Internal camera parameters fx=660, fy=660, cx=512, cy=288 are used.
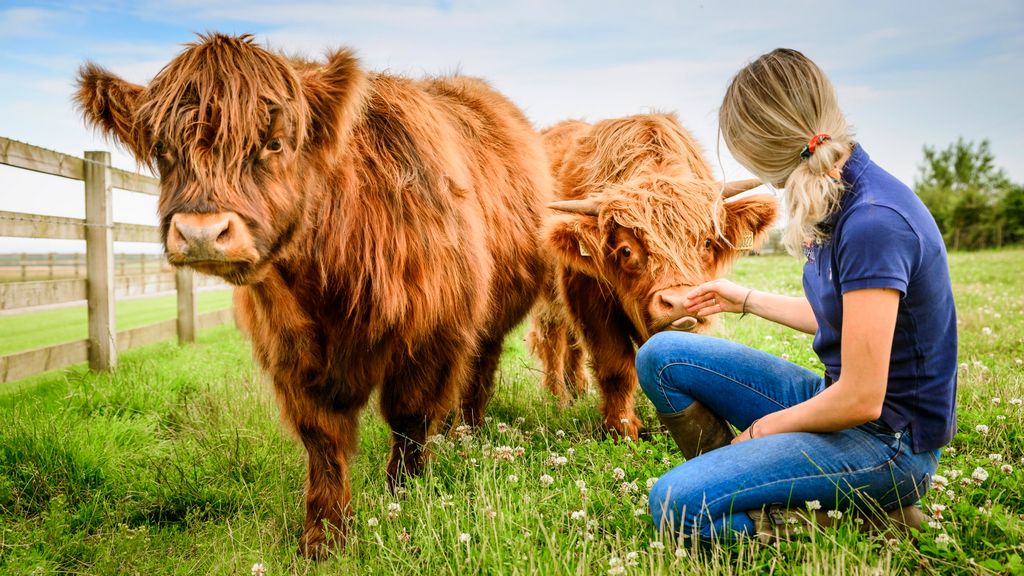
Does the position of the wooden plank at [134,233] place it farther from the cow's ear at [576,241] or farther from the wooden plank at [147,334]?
the cow's ear at [576,241]

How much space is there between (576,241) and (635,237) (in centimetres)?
37

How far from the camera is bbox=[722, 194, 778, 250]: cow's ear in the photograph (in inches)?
166

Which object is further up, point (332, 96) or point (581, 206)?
point (332, 96)

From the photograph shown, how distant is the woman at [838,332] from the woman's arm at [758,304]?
32 centimetres

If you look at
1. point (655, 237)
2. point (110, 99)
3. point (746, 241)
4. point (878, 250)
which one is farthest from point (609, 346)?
point (110, 99)

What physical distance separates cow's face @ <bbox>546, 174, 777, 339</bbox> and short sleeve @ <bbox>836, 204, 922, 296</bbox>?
1572 mm

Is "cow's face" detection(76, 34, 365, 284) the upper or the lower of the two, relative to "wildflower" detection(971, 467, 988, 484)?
upper

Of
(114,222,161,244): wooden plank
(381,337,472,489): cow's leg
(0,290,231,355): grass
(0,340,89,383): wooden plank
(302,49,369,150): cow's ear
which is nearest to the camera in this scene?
(302,49,369,150): cow's ear

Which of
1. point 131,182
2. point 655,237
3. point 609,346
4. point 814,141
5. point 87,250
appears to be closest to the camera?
point 814,141

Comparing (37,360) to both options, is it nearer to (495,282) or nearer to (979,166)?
(495,282)

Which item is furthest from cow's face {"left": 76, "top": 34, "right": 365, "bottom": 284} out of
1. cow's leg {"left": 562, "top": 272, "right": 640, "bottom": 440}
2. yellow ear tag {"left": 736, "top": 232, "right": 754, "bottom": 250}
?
yellow ear tag {"left": 736, "top": 232, "right": 754, "bottom": 250}

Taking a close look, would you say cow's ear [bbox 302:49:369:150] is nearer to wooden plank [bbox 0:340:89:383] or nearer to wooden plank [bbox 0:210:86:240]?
wooden plank [bbox 0:210:86:240]

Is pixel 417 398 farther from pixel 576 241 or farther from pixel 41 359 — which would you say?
pixel 41 359

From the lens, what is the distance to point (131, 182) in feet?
22.5
